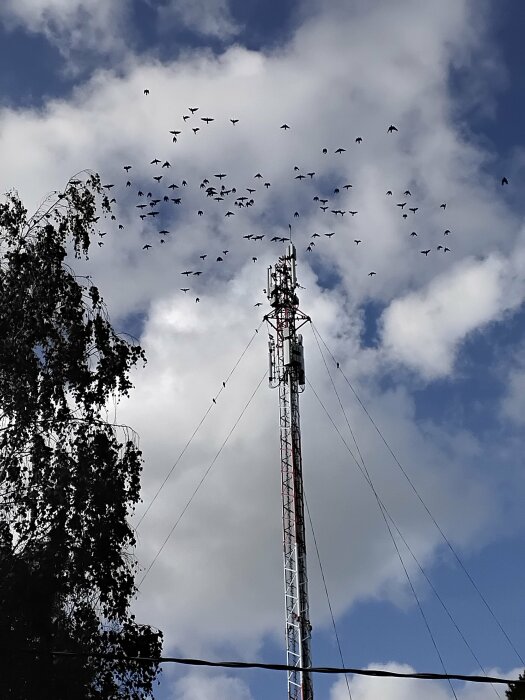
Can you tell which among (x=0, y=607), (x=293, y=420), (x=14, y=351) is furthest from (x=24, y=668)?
(x=293, y=420)

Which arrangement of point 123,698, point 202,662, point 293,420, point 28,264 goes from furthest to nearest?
point 293,420 < point 28,264 < point 123,698 < point 202,662

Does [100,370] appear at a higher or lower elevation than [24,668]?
higher

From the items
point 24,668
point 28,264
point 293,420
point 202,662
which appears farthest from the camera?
point 293,420

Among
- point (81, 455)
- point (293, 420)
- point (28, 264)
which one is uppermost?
point (293, 420)

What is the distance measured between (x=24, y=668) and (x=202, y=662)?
21.8ft

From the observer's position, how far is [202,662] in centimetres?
1165

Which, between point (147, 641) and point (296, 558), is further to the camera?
point (296, 558)

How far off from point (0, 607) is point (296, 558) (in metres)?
18.2

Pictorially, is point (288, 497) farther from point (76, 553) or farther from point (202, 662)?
point (202, 662)

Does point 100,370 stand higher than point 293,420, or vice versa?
point 293,420

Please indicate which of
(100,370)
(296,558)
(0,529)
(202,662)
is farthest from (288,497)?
(202,662)

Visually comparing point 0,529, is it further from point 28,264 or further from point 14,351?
point 28,264

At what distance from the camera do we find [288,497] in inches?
1388

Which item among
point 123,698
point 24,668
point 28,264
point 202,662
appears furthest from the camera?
point 28,264
